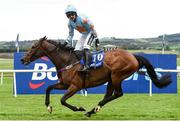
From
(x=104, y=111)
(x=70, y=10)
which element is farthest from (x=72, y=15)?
(x=104, y=111)

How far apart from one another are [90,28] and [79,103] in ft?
12.2

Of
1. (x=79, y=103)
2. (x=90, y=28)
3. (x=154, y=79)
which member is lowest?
(x=79, y=103)

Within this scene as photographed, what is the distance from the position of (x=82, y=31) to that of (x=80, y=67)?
0.86 metres

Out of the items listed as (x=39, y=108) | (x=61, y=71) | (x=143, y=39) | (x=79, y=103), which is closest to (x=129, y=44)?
(x=143, y=39)

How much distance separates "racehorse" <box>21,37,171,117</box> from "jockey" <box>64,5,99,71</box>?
0.61 feet

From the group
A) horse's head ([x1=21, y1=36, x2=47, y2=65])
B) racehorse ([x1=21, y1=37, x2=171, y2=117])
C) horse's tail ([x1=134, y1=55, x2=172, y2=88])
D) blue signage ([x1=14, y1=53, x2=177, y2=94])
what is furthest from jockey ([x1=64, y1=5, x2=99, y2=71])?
blue signage ([x1=14, y1=53, x2=177, y2=94])

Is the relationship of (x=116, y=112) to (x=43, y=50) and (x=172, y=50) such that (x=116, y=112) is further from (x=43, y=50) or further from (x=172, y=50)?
(x=172, y=50)

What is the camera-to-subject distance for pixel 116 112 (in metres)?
11.3

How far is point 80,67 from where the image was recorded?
34.4 feet

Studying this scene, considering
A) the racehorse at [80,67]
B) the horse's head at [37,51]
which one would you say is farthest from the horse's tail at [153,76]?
the horse's head at [37,51]

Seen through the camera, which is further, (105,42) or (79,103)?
(105,42)

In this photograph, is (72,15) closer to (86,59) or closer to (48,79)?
(86,59)

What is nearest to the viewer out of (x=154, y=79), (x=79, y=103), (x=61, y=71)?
(x=61, y=71)

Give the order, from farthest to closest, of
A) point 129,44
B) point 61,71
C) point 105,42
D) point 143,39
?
point 143,39 → point 129,44 → point 105,42 → point 61,71
